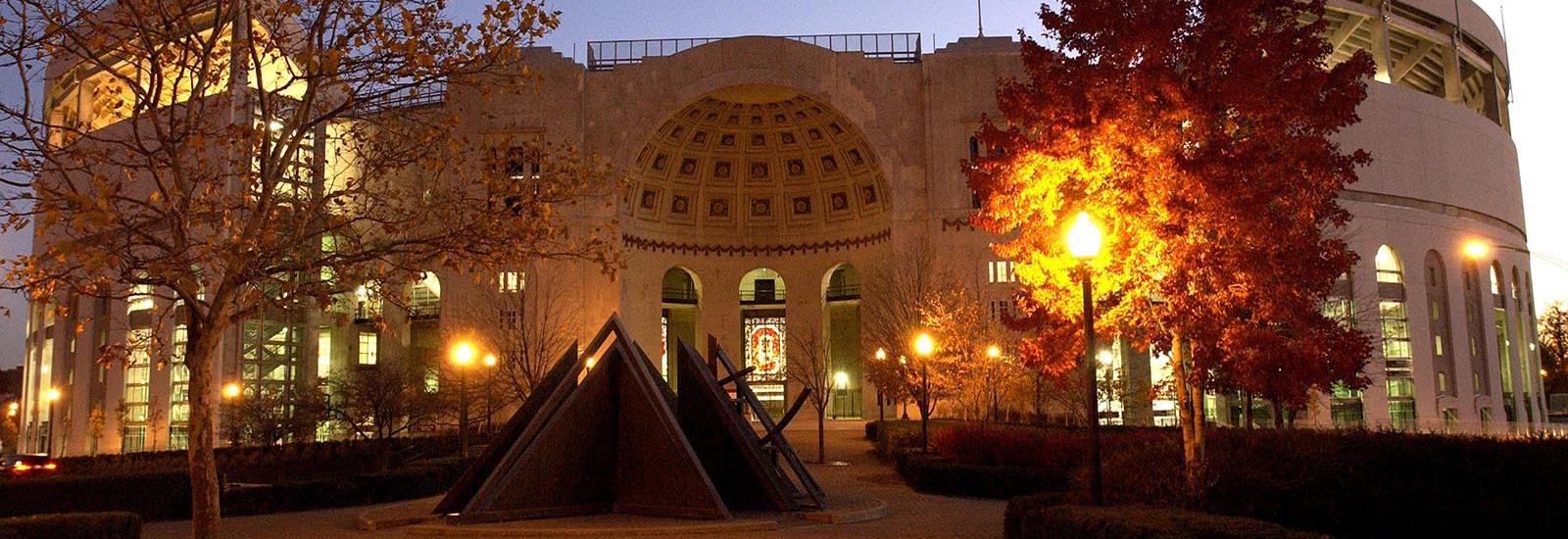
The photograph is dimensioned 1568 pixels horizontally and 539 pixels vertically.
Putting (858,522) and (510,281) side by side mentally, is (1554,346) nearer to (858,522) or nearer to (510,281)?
(510,281)

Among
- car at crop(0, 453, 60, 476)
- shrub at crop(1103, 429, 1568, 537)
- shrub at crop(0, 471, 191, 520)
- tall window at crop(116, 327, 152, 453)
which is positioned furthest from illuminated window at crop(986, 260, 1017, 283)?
tall window at crop(116, 327, 152, 453)

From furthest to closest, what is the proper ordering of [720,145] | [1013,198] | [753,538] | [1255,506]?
[720,145] < [1013,198] < [753,538] < [1255,506]

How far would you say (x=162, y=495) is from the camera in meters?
19.3

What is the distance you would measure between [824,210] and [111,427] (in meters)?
32.6

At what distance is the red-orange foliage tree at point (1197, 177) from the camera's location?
13898 mm

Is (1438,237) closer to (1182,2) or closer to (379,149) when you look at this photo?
(1182,2)

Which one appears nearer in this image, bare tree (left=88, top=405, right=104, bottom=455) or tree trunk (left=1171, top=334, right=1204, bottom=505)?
tree trunk (left=1171, top=334, right=1204, bottom=505)

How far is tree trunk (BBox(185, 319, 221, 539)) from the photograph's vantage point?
1166 cm

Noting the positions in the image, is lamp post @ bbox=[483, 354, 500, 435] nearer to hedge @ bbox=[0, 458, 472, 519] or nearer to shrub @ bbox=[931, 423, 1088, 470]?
hedge @ bbox=[0, 458, 472, 519]

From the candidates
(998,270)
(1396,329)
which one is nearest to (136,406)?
(998,270)

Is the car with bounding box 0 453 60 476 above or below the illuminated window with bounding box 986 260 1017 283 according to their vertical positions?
below

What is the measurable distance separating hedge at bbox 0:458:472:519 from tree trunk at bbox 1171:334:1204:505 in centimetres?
1427

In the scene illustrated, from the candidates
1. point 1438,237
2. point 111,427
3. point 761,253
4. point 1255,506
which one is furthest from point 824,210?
point 1255,506

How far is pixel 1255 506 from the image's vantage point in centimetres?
1234
